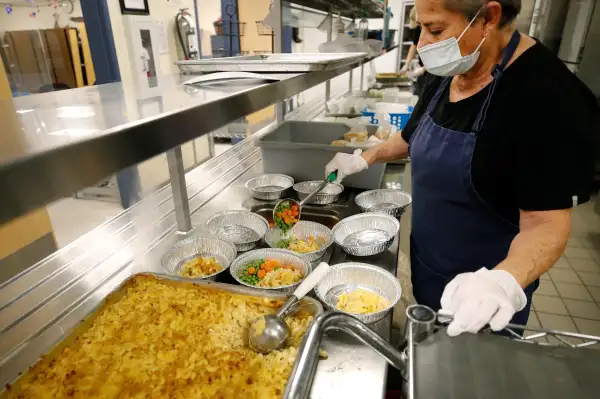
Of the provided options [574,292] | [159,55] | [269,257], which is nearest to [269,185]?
[269,257]

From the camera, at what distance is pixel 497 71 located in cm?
119

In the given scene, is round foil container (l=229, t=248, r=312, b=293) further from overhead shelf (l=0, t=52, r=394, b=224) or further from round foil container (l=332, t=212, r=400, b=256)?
overhead shelf (l=0, t=52, r=394, b=224)

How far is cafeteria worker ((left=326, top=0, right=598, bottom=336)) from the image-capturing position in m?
1.01

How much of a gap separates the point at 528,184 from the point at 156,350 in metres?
1.17

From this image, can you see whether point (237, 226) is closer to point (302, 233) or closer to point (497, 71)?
point (302, 233)

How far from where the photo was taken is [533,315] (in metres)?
2.76

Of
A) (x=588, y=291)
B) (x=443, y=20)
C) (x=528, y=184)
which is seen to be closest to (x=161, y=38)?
(x=443, y=20)

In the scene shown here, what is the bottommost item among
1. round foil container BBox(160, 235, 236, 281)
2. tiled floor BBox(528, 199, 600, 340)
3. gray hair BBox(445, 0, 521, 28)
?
tiled floor BBox(528, 199, 600, 340)

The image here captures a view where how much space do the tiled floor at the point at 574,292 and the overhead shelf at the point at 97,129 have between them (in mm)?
2740

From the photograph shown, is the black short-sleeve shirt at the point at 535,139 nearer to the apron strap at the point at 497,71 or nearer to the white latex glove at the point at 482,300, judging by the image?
the apron strap at the point at 497,71

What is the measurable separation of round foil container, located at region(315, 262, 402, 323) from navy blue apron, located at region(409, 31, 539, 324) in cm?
32

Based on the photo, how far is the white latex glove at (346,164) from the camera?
186 cm

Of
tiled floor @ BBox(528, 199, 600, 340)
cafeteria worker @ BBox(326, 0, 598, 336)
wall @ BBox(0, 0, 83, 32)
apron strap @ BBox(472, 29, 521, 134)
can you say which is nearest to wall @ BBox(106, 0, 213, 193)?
wall @ BBox(0, 0, 83, 32)

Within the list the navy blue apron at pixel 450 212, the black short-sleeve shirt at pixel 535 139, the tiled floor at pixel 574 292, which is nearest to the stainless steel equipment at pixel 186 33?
the navy blue apron at pixel 450 212
